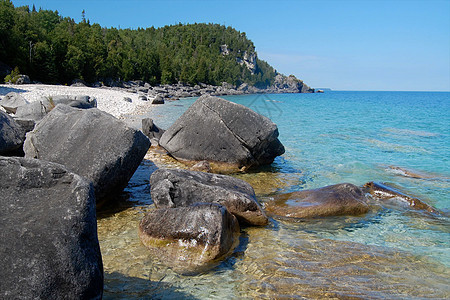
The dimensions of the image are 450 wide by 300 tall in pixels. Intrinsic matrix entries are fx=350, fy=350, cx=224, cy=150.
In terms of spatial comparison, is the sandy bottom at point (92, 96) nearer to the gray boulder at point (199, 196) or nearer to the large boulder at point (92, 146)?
the large boulder at point (92, 146)

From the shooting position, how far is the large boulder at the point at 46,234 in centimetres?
324

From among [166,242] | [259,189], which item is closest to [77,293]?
[166,242]

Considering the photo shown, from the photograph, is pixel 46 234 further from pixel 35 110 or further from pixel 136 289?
pixel 35 110

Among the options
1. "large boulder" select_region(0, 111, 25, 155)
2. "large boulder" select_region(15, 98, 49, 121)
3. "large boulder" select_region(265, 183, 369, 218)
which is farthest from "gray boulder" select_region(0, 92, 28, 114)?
"large boulder" select_region(265, 183, 369, 218)

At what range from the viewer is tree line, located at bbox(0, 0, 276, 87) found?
5796 cm

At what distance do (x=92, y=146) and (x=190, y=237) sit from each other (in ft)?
10.8

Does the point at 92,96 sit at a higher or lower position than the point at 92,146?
lower

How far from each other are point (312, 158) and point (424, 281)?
1073 centimetres

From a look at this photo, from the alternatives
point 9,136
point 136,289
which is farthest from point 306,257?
Result: point 9,136

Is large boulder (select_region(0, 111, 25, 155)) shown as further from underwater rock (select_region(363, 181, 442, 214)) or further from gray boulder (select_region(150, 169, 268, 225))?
underwater rock (select_region(363, 181, 442, 214))

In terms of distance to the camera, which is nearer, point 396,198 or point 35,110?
point 396,198

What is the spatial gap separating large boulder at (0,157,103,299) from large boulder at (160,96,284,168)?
28.0ft

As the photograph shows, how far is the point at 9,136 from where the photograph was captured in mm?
8477

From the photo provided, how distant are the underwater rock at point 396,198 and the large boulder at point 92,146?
22.1 feet
